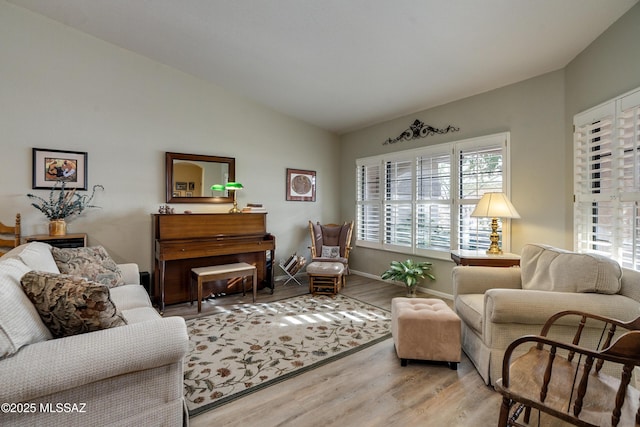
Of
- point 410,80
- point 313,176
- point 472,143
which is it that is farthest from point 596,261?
point 313,176

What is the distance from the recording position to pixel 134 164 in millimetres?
3773

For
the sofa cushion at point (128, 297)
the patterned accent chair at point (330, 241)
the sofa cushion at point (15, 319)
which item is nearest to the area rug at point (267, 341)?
the sofa cushion at point (128, 297)

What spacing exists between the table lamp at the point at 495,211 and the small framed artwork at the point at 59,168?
450cm

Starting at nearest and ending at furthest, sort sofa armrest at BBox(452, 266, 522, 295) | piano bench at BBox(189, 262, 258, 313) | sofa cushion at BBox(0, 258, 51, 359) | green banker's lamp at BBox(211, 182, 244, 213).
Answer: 1. sofa cushion at BBox(0, 258, 51, 359)
2. sofa armrest at BBox(452, 266, 522, 295)
3. piano bench at BBox(189, 262, 258, 313)
4. green banker's lamp at BBox(211, 182, 244, 213)

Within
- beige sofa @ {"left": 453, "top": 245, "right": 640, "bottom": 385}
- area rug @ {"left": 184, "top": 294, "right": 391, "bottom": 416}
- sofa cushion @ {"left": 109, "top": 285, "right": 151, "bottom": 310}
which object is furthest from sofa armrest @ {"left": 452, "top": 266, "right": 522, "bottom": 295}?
sofa cushion @ {"left": 109, "top": 285, "right": 151, "bottom": 310}

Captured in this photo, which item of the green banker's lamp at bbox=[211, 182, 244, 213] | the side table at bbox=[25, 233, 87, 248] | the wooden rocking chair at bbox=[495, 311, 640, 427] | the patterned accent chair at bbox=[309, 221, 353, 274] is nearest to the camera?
the wooden rocking chair at bbox=[495, 311, 640, 427]

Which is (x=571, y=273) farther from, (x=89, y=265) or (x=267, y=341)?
(x=89, y=265)

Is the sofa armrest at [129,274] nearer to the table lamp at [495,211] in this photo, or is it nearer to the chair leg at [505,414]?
the chair leg at [505,414]

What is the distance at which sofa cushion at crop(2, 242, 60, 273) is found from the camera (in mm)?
1792

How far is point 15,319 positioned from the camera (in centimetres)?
121

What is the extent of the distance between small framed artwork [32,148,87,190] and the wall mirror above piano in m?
0.91

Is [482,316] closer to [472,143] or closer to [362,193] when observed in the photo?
[472,143]

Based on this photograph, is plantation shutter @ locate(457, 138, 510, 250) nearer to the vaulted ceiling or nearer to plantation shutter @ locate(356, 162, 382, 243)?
the vaulted ceiling

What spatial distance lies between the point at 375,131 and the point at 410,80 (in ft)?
5.01
